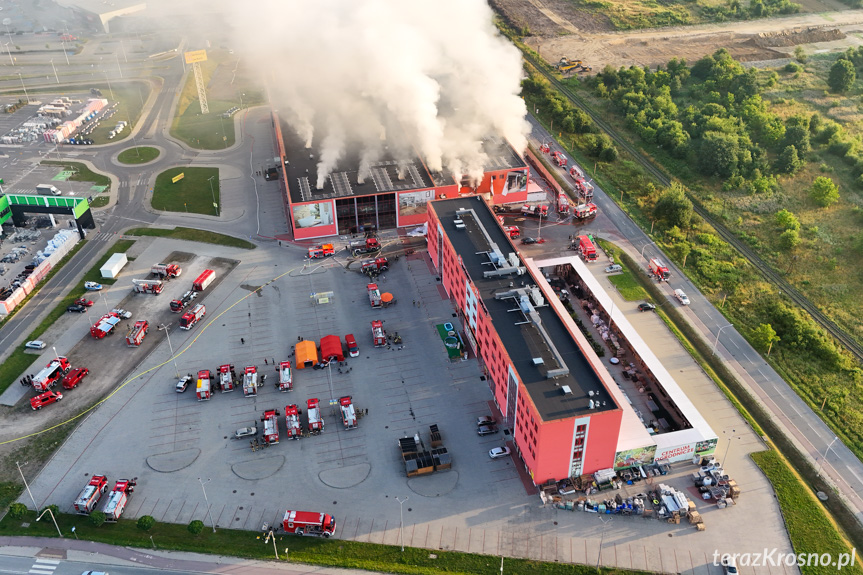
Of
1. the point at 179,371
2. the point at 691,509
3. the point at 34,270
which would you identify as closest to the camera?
the point at 691,509

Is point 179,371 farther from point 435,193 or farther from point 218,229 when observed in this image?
point 435,193

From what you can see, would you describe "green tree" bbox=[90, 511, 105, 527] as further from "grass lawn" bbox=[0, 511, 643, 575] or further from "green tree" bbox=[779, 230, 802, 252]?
"green tree" bbox=[779, 230, 802, 252]

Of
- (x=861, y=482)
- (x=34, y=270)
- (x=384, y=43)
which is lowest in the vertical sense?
(x=861, y=482)

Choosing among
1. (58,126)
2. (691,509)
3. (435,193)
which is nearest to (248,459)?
(691,509)

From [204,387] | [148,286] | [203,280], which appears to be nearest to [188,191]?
[148,286]

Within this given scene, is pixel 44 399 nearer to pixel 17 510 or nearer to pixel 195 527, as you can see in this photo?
pixel 17 510

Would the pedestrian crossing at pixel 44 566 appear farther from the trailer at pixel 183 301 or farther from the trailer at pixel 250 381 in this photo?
the trailer at pixel 183 301
